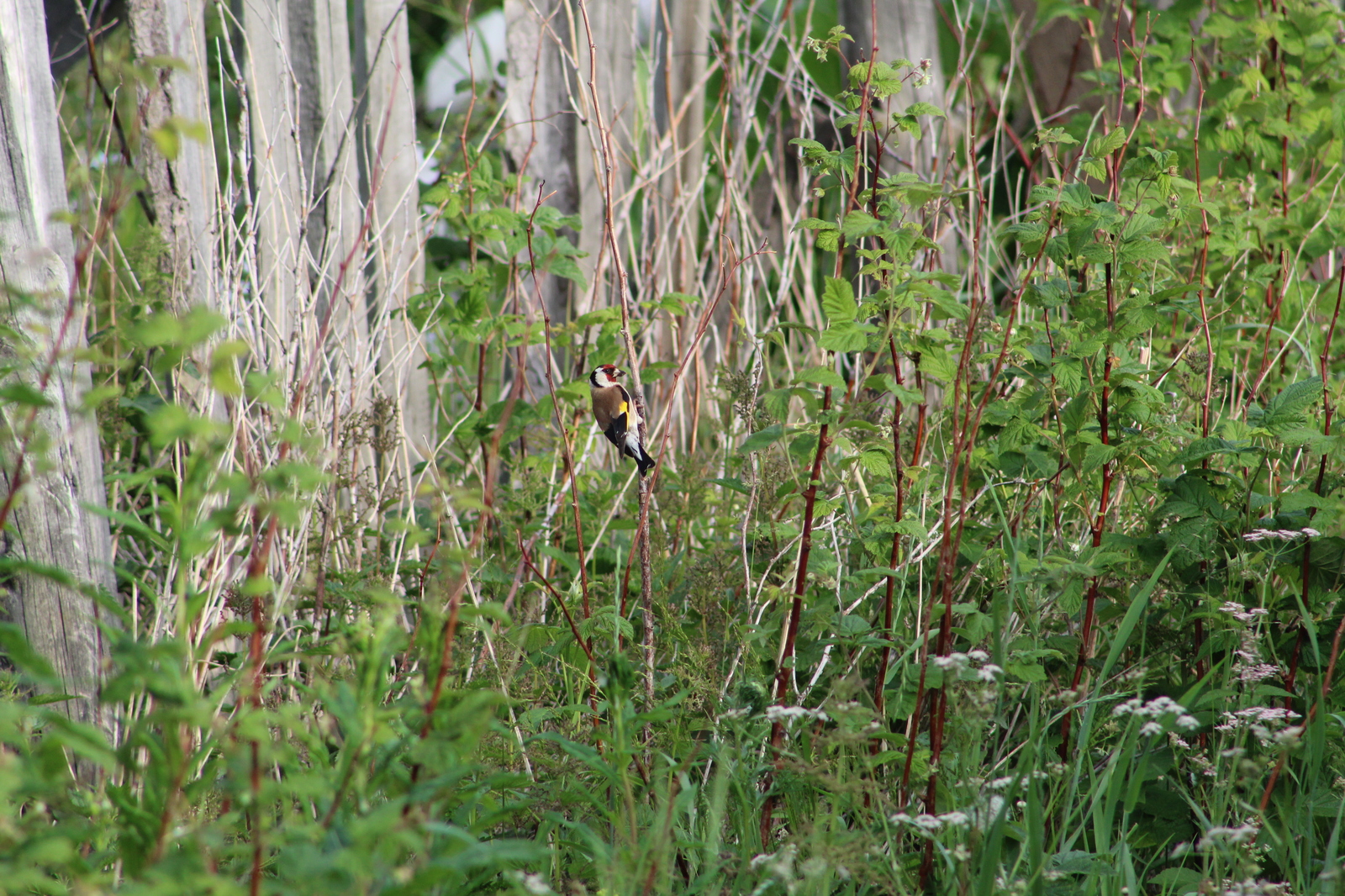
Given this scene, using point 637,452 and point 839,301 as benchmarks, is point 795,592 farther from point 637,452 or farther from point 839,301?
point 637,452

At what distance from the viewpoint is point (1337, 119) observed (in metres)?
2.64

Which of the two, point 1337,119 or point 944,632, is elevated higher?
point 1337,119

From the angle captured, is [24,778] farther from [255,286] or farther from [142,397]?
[142,397]

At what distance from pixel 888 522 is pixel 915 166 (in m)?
1.64

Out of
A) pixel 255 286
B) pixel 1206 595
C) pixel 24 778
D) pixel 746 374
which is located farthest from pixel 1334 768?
pixel 255 286

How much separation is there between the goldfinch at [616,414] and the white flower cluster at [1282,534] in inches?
44.5

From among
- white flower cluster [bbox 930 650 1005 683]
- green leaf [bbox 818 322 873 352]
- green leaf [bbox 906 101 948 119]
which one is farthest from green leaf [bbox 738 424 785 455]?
green leaf [bbox 906 101 948 119]

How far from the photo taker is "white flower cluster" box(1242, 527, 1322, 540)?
1677mm

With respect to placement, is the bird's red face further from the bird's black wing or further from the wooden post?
the wooden post

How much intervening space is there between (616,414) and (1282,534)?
131cm

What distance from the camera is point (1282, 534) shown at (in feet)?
5.55

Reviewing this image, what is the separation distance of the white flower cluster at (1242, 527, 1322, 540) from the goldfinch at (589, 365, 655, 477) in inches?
44.5

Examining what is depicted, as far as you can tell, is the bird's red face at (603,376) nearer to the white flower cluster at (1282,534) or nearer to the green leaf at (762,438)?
the green leaf at (762,438)

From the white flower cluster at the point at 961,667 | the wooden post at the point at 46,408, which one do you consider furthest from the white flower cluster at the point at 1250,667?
the wooden post at the point at 46,408
